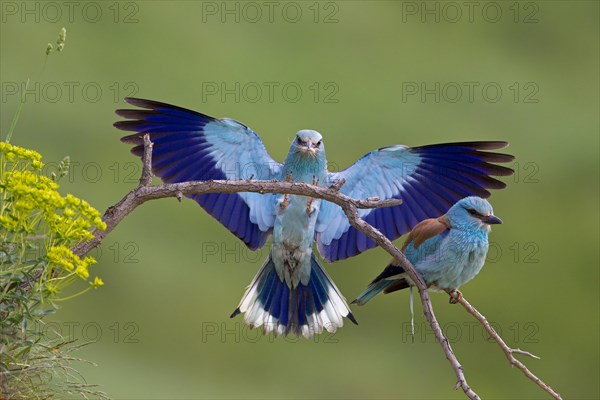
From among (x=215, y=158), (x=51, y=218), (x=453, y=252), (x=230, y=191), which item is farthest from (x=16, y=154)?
(x=215, y=158)

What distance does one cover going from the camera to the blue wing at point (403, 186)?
5652 millimetres

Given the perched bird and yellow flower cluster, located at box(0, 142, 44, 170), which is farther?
the perched bird

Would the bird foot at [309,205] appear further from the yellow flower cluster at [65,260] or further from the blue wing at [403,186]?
the yellow flower cluster at [65,260]

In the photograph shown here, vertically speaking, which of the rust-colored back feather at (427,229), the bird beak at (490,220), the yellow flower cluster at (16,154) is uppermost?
the yellow flower cluster at (16,154)

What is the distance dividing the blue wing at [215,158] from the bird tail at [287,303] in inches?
8.1

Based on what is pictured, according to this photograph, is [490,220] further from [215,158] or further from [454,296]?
[215,158]

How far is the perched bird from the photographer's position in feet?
16.6

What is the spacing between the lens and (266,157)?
5.91 meters

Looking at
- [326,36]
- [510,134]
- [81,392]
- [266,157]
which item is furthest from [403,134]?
[81,392]

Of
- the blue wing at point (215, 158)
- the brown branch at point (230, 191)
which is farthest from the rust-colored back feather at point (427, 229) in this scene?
the brown branch at point (230, 191)

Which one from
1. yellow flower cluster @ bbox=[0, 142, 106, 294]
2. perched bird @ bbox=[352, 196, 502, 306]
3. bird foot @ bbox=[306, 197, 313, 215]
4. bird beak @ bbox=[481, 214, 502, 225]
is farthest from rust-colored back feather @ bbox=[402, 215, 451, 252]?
yellow flower cluster @ bbox=[0, 142, 106, 294]

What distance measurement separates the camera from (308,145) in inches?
222

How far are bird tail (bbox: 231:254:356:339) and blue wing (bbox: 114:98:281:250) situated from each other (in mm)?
206

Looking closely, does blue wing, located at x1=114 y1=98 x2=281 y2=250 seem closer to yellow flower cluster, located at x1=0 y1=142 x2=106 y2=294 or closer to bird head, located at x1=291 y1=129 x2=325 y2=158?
bird head, located at x1=291 y1=129 x2=325 y2=158
